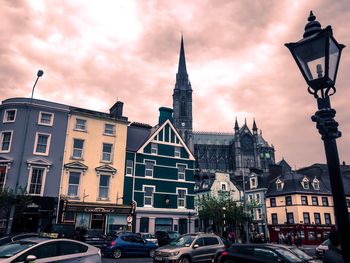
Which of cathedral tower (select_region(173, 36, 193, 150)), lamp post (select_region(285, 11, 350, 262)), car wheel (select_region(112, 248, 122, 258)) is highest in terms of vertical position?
cathedral tower (select_region(173, 36, 193, 150))

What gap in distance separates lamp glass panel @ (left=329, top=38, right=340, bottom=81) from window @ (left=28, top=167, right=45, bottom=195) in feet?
102

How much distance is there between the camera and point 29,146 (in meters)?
30.8

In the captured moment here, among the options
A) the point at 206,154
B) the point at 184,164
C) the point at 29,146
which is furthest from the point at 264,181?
the point at 206,154

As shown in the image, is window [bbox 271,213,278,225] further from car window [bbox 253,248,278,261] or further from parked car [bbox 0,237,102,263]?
parked car [bbox 0,237,102,263]

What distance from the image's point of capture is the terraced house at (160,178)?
35.1m

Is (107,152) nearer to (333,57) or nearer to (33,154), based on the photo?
(33,154)

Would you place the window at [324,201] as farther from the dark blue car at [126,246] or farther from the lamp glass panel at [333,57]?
the lamp glass panel at [333,57]

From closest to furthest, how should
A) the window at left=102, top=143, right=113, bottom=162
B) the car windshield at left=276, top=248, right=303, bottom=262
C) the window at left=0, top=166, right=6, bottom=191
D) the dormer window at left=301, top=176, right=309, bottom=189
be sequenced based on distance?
1. the car windshield at left=276, top=248, right=303, bottom=262
2. the window at left=0, top=166, right=6, bottom=191
3. the window at left=102, top=143, right=113, bottom=162
4. the dormer window at left=301, top=176, right=309, bottom=189

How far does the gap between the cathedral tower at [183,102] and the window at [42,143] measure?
9363 cm

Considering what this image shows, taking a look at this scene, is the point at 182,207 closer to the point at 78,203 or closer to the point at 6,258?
the point at 78,203

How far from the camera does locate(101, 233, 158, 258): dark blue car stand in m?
20.6

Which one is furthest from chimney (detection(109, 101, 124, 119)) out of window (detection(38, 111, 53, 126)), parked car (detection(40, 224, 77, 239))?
parked car (detection(40, 224, 77, 239))

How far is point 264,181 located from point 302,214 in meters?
11.4

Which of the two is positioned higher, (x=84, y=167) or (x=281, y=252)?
(x=84, y=167)
